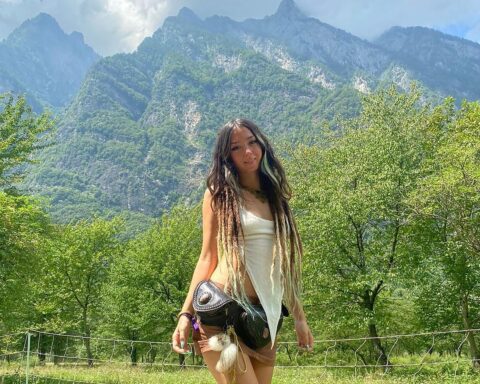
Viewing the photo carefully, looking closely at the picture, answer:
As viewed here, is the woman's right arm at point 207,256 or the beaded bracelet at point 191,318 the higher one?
the woman's right arm at point 207,256

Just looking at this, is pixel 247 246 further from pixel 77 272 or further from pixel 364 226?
pixel 77 272

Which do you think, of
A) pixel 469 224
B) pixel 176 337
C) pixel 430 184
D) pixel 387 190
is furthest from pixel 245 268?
pixel 387 190

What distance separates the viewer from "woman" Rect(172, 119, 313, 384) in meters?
2.54

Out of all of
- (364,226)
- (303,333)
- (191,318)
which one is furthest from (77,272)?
(191,318)

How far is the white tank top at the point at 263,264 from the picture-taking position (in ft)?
8.52

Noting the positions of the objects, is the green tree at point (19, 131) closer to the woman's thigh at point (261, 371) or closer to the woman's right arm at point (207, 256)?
the woman's right arm at point (207, 256)

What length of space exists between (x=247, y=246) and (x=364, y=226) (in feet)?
68.0

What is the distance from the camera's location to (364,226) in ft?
73.6

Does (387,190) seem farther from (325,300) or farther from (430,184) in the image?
(325,300)


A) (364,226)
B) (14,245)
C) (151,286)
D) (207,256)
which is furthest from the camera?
(151,286)

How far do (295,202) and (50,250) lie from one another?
17283 millimetres

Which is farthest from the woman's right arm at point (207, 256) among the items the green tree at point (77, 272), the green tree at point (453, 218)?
the green tree at point (77, 272)

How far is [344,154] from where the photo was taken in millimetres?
24500

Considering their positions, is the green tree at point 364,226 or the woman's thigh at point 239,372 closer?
the woman's thigh at point 239,372
